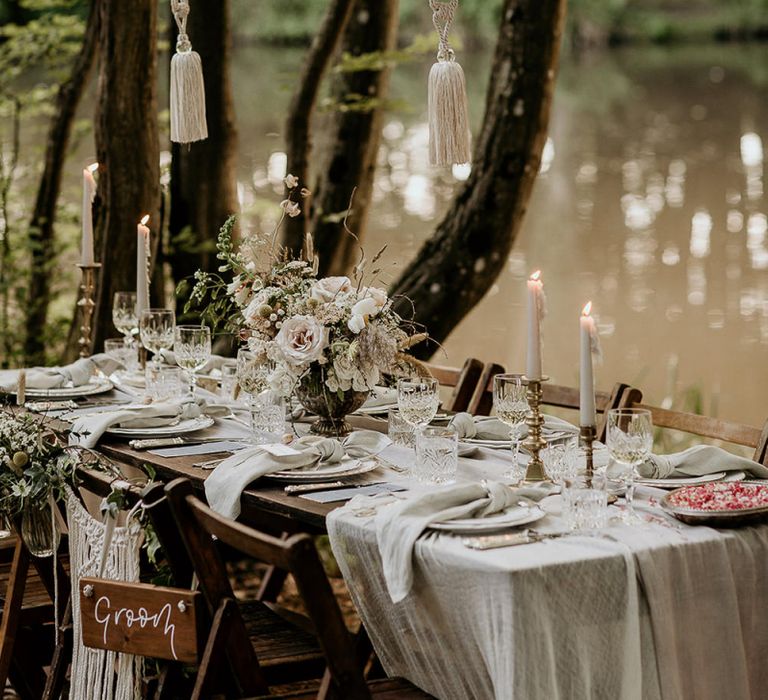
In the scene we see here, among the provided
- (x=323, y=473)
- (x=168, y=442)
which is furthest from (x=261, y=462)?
(x=168, y=442)

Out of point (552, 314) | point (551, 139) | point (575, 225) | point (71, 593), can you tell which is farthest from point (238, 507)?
point (551, 139)

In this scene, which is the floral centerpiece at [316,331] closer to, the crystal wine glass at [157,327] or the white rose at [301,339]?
the white rose at [301,339]

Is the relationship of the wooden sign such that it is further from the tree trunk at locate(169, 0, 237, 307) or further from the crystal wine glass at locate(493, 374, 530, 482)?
the tree trunk at locate(169, 0, 237, 307)

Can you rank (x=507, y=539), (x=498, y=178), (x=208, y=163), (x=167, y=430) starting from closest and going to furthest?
(x=507, y=539)
(x=167, y=430)
(x=498, y=178)
(x=208, y=163)

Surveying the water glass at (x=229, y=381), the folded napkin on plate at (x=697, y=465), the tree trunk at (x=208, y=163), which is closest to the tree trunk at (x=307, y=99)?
the tree trunk at (x=208, y=163)

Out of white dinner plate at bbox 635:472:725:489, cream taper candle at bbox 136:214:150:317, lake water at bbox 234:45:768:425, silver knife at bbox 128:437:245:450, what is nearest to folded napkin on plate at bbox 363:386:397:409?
silver knife at bbox 128:437:245:450

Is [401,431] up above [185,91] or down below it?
below

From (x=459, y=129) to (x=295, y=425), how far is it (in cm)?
86

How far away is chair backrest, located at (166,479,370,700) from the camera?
2188 mm

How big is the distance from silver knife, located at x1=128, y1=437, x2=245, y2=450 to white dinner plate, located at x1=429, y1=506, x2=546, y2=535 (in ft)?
3.11

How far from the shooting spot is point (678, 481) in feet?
9.09

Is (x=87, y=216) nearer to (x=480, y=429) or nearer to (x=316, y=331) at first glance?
(x=316, y=331)

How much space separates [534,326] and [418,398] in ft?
1.21

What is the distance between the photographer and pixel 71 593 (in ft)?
9.50
